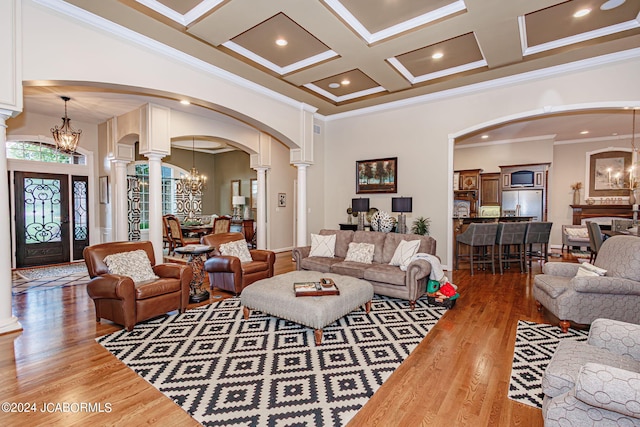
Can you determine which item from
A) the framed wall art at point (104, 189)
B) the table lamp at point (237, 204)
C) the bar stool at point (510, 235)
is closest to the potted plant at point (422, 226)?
the bar stool at point (510, 235)

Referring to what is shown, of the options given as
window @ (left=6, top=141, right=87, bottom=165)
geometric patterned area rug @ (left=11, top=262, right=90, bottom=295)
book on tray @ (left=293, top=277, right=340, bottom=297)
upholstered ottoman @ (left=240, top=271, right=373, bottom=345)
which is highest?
window @ (left=6, top=141, right=87, bottom=165)

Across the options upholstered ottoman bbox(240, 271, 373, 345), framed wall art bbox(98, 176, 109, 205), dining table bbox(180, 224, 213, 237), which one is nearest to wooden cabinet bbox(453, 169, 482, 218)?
upholstered ottoman bbox(240, 271, 373, 345)

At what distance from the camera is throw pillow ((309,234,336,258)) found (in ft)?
17.3

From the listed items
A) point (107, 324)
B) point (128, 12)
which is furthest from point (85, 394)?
point (128, 12)

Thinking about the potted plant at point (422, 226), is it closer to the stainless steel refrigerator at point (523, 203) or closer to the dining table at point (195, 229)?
the stainless steel refrigerator at point (523, 203)

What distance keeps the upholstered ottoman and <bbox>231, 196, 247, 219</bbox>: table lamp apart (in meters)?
6.97

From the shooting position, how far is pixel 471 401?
7.27ft

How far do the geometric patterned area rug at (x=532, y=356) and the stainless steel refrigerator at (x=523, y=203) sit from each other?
6690 mm

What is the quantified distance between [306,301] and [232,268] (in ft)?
5.76

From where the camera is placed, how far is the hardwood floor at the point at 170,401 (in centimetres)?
204

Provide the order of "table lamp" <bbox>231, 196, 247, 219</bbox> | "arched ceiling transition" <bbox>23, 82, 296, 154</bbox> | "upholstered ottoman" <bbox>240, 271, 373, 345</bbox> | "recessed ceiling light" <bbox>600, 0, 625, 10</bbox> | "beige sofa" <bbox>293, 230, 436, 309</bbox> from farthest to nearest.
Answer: "table lamp" <bbox>231, 196, 247, 219</bbox> → "arched ceiling transition" <bbox>23, 82, 296, 154</bbox> → "beige sofa" <bbox>293, 230, 436, 309</bbox> → "recessed ceiling light" <bbox>600, 0, 625, 10</bbox> → "upholstered ottoman" <bbox>240, 271, 373, 345</bbox>

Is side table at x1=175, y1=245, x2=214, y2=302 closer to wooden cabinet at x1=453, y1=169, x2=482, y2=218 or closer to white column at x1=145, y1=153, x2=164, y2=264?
white column at x1=145, y1=153, x2=164, y2=264

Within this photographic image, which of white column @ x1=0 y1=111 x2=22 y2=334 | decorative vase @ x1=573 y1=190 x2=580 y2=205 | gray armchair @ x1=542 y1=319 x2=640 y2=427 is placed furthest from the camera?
decorative vase @ x1=573 y1=190 x2=580 y2=205

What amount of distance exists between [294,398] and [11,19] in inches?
170
